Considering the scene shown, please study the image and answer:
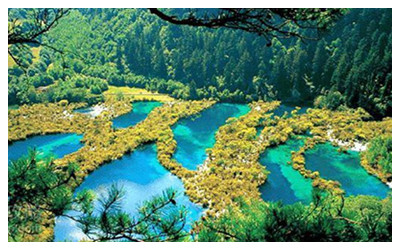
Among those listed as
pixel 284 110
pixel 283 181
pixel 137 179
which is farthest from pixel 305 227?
pixel 284 110

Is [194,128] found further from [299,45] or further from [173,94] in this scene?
[299,45]

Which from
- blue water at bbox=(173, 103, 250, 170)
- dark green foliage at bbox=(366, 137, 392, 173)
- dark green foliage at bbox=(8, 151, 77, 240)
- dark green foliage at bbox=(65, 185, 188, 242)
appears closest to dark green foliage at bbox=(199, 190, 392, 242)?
dark green foliage at bbox=(65, 185, 188, 242)

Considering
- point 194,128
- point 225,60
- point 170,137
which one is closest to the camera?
point 170,137

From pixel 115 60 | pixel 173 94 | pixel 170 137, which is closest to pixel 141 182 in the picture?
pixel 170 137

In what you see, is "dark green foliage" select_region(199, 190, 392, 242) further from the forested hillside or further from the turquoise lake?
the forested hillside

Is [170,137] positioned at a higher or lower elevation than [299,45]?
lower
